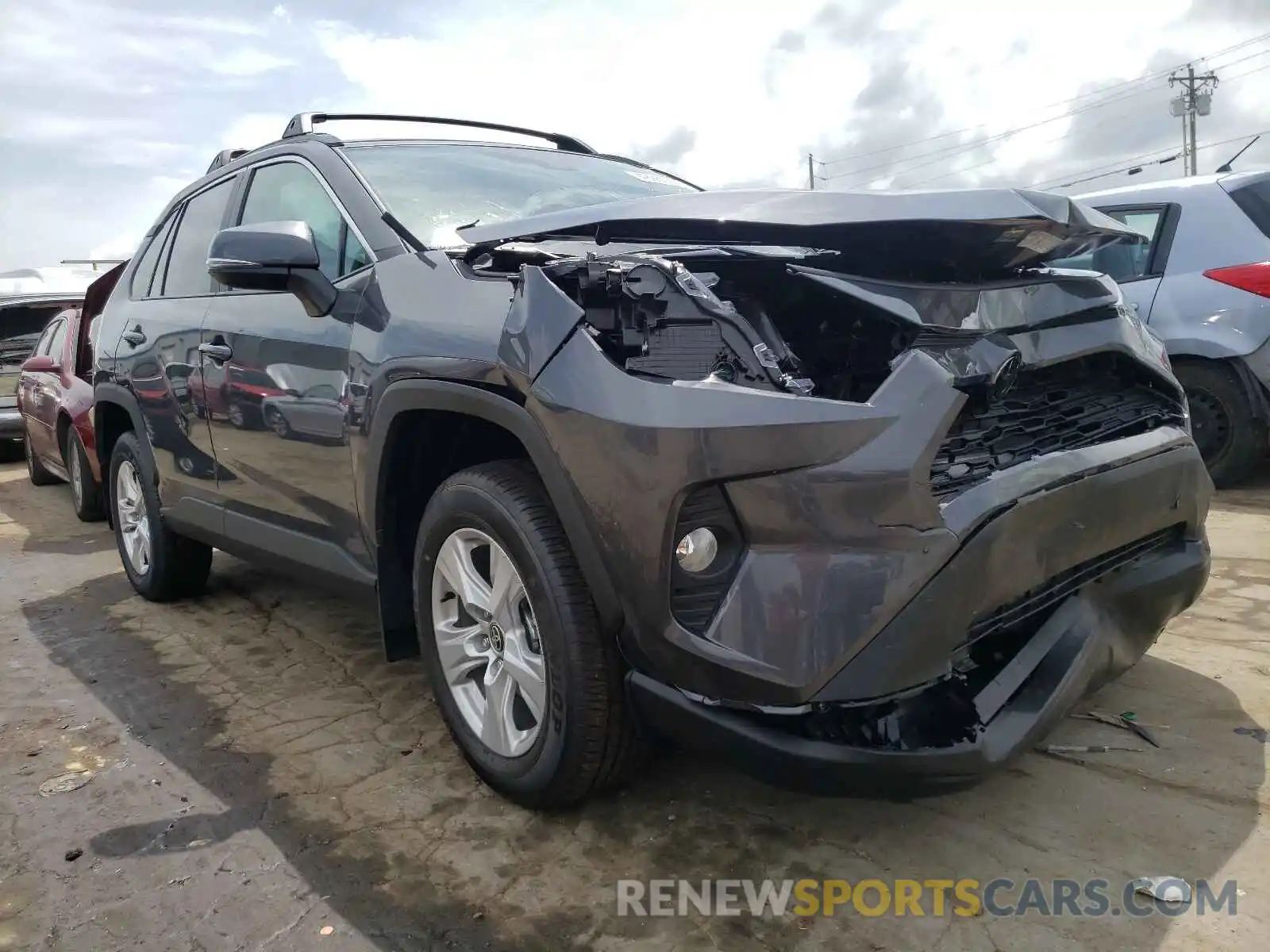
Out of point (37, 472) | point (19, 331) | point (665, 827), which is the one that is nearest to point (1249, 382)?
point (665, 827)

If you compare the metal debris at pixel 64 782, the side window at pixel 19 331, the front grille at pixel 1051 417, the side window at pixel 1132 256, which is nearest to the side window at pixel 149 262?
the metal debris at pixel 64 782

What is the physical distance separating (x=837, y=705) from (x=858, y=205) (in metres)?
1.04

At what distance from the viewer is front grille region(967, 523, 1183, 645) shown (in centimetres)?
202

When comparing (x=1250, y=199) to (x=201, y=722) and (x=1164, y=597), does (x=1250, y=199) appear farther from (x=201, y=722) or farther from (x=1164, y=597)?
(x=201, y=722)

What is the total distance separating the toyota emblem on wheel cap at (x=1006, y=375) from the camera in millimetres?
2016

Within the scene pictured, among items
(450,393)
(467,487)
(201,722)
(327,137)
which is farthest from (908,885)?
(327,137)

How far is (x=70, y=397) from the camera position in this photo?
7.17 meters

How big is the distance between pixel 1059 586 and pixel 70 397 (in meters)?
7.08

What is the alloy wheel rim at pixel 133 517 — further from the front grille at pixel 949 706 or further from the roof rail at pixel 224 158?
the front grille at pixel 949 706

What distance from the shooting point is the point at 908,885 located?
2.11 metres

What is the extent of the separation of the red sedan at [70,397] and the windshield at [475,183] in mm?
4083

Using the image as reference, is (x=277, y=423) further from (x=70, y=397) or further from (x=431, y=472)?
(x=70, y=397)

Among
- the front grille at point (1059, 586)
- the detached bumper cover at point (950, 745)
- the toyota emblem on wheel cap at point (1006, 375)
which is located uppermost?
the toyota emblem on wheel cap at point (1006, 375)

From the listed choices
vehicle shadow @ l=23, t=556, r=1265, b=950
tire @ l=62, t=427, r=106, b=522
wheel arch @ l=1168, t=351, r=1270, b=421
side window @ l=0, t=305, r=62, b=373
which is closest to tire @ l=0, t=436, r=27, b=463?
side window @ l=0, t=305, r=62, b=373
